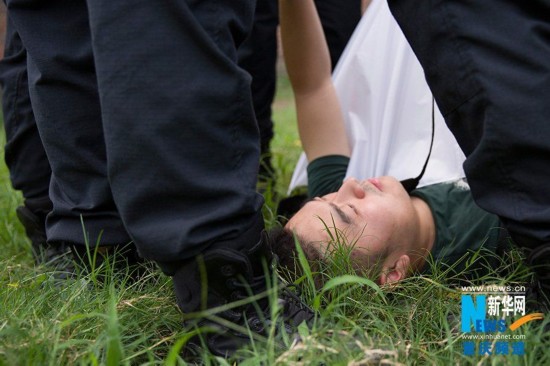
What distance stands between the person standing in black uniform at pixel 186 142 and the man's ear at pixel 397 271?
34 centimetres

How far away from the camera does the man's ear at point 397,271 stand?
55.3 inches

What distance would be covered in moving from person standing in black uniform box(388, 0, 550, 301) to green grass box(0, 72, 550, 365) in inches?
7.4

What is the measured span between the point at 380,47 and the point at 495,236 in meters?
0.83

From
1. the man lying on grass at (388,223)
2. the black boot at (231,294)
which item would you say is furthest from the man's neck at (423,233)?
the black boot at (231,294)

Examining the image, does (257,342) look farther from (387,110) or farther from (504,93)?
(387,110)

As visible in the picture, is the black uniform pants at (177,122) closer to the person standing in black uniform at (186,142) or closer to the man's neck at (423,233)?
the person standing in black uniform at (186,142)

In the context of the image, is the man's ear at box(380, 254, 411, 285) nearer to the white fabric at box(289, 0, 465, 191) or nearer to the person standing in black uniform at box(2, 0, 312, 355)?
the person standing in black uniform at box(2, 0, 312, 355)

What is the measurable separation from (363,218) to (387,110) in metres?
0.62

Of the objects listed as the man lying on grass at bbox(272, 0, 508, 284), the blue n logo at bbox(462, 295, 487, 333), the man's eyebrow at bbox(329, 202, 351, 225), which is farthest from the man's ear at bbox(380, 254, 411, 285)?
the blue n logo at bbox(462, 295, 487, 333)

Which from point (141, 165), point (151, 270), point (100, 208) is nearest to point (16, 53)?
point (100, 208)

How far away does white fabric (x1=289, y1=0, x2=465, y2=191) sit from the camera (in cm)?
190

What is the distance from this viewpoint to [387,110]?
2033mm

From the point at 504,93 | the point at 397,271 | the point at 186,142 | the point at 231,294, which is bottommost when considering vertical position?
the point at 397,271

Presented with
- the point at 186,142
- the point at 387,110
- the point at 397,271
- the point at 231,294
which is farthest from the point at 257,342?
the point at 387,110
